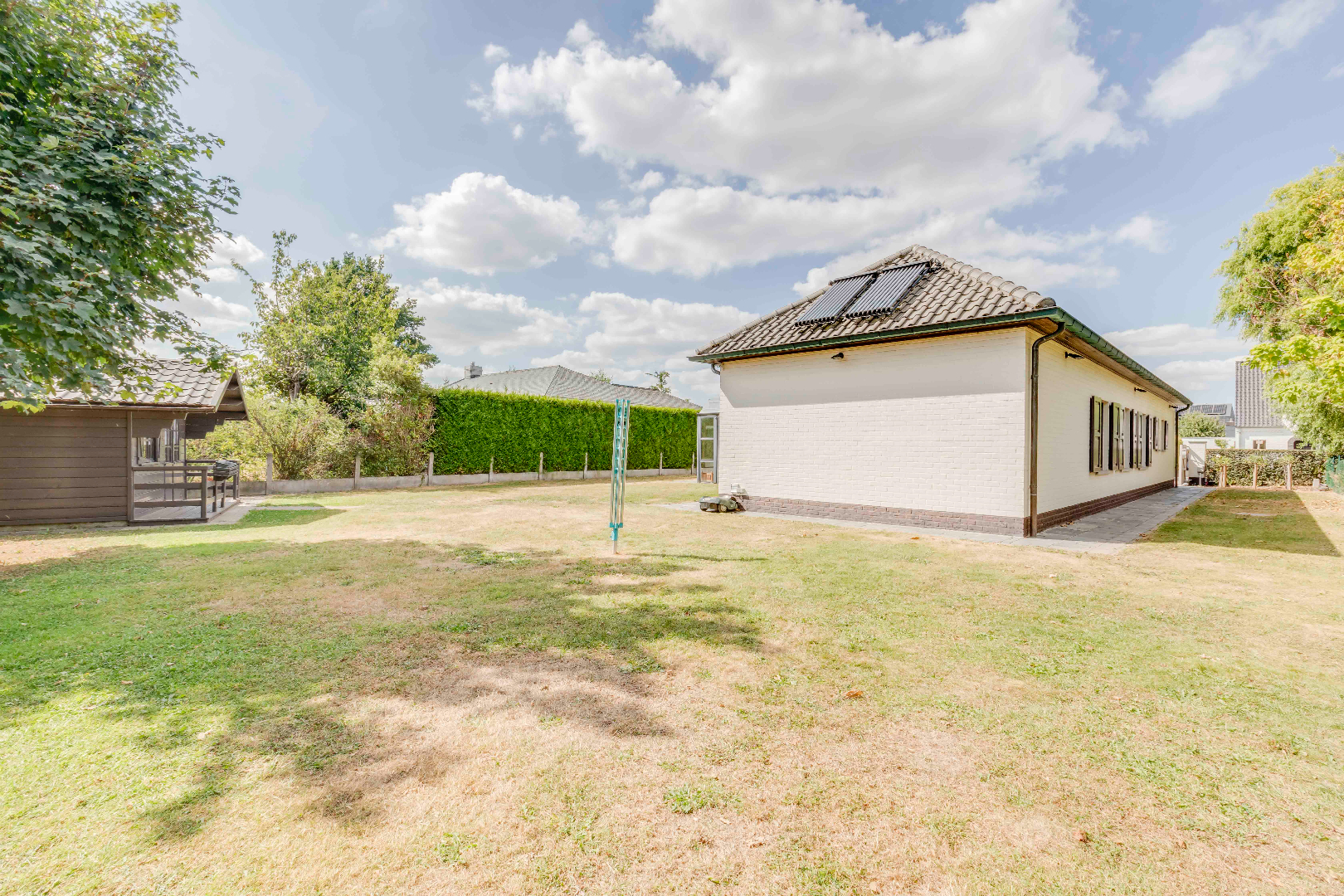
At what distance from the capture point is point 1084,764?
2.44 metres

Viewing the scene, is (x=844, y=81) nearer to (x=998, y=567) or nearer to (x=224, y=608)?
(x=998, y=567)

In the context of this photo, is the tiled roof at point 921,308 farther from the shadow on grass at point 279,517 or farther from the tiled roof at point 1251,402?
the tiled roof at point 1251,402

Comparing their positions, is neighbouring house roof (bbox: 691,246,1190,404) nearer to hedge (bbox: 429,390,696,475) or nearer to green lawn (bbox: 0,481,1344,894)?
green lawn (bbox: 0,481,1344,894)

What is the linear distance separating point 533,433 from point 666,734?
18.6 meters

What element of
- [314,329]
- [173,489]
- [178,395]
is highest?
[314,329]

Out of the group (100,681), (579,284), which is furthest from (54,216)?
(579,284)

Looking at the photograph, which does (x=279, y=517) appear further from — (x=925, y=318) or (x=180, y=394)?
(x=925, y=318)

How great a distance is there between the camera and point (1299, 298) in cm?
1366

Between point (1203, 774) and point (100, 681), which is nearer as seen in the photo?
point (1203, 774)

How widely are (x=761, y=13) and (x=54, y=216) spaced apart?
28.1 feet

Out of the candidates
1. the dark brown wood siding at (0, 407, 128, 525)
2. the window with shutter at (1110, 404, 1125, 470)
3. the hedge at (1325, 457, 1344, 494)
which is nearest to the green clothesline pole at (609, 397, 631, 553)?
the dark brown wood siding at (0, 407, 128, 525)

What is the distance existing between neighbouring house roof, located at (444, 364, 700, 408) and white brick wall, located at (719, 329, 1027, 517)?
67.1 ft

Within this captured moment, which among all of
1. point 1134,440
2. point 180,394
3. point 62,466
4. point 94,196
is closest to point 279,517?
point 180,394

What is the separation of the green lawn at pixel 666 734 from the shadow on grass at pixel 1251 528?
310 centimetres
